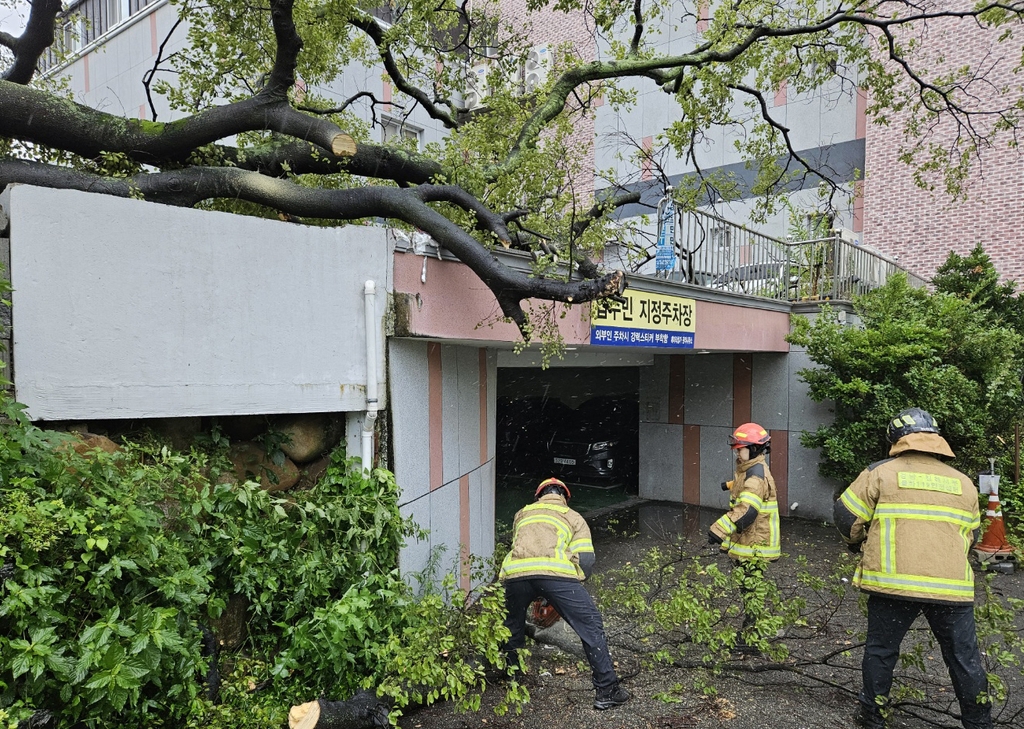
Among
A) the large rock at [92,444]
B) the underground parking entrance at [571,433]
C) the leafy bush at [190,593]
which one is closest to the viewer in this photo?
the leafy bush at [190,593]

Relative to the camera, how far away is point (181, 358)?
3.59m

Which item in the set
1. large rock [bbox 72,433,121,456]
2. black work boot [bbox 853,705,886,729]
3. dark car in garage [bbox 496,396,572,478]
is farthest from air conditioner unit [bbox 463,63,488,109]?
black work boot [bbox 853,705,886,729]

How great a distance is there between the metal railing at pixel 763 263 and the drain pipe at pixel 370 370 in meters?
4.25

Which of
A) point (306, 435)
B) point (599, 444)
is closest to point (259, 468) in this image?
point (306, 435)

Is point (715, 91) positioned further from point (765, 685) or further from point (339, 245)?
point (765, 685)

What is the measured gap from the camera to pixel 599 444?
11.2 meters

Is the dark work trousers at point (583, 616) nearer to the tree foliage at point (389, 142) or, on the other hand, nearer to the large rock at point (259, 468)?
the large rock at point (259, 468)

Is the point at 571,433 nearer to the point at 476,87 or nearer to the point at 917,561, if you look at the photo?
the point at 476,87

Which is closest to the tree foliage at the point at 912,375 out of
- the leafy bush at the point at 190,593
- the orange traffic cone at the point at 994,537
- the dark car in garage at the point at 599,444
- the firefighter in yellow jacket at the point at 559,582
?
the orange traffic cone at the point at 994,537

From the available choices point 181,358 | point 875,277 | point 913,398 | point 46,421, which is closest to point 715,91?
point 913,398

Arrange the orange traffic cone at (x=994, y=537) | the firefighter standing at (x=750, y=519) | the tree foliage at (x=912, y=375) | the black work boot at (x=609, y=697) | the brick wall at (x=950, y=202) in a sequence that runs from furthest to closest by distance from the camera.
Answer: the brick wall at (x=950, y=202), the tree foliage at (x=912, y=375), the orange traffic cone at (x=994, y=537), the firefighter standing at (x=750, y=519), the black work boot at (x=609, y=697)

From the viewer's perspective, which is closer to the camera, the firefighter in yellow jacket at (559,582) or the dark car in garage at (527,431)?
the firefighter in yellow jacket at (559,582)

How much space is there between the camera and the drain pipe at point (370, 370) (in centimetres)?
419

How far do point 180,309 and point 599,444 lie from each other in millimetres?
8438
